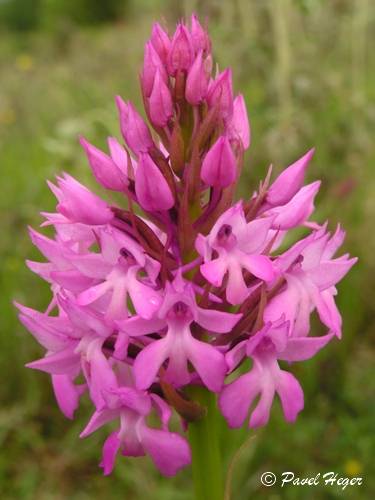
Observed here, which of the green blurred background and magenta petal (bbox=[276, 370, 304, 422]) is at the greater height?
magenta petal (bbox=[276, 370, 304, 422])

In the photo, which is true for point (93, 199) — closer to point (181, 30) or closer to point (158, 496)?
point (181, 30)

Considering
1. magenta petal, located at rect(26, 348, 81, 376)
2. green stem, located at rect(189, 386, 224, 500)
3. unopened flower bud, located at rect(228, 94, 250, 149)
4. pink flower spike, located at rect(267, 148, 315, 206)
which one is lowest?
green stem, located at rect(189, 386, 224, 500)

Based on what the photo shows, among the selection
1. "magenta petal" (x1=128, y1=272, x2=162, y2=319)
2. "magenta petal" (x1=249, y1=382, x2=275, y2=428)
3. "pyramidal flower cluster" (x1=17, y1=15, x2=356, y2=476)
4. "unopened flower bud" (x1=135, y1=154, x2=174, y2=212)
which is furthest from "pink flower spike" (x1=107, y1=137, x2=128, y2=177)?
"magenta petal" (x1=249, y1=382, x2=275, y2=428)

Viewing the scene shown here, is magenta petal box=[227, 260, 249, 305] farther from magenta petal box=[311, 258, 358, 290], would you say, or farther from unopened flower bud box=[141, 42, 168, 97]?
unopened flower bud box=[141, 42, 168, 97]

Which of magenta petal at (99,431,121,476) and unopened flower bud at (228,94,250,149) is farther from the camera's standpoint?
unopened flower bud at (228,94,250,149)

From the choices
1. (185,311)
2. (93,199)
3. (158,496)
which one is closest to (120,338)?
(185,311)
